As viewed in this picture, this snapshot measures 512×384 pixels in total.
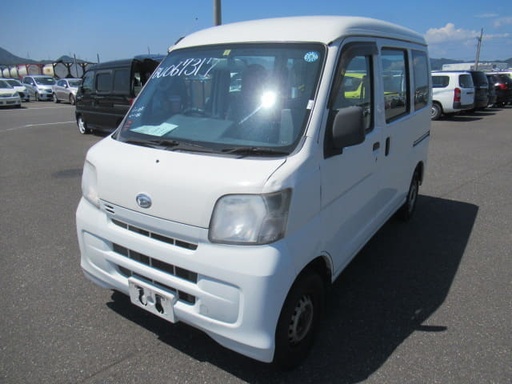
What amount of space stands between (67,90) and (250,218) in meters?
23.6

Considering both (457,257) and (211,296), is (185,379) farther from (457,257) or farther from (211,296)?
(457,257)

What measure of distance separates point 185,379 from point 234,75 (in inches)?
76.1

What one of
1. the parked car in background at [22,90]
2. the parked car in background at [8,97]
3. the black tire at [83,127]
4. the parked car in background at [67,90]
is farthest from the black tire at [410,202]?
the parked car in background at [22,90]

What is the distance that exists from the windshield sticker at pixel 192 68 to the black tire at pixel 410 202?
289 cm

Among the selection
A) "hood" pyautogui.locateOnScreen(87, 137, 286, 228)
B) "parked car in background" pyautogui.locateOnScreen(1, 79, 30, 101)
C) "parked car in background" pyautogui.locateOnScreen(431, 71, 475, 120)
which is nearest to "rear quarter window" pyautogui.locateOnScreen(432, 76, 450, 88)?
"parked car in background" pyautogui.locateOnScreen(431, 71, 475, 120)

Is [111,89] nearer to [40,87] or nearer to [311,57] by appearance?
[311,57]

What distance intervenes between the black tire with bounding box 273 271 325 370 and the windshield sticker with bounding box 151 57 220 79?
157cm

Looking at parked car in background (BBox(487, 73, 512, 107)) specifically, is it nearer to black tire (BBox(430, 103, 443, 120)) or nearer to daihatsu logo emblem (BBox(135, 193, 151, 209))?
black tire (BBox(430, 103, 443, 120))

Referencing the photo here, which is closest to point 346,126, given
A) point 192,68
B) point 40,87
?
point 192,68

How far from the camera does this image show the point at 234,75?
8.87ft

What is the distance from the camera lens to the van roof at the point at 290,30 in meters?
2.54

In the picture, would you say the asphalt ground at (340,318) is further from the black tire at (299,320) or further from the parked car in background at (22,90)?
the parked car in background at (22,90)

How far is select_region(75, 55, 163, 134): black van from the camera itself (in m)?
9.52

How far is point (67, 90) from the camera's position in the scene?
22.3m
